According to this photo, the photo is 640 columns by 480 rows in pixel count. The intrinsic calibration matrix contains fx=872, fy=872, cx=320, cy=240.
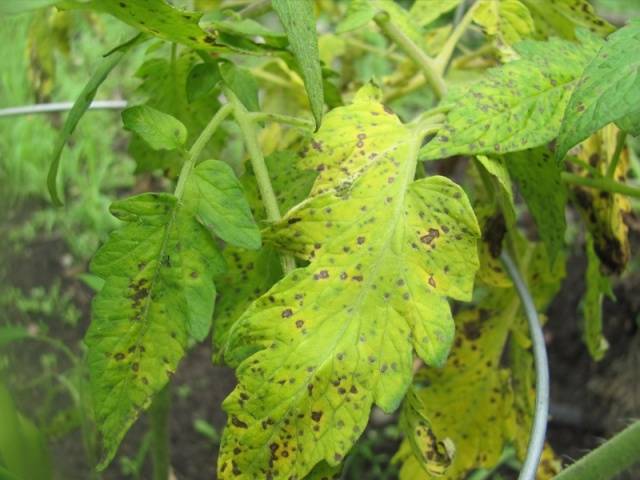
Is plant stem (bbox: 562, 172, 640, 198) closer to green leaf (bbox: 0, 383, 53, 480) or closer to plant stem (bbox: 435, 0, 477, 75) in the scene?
plant stem (bbox: 435, 0, 477, 75)

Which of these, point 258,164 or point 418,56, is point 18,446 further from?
point 418,56

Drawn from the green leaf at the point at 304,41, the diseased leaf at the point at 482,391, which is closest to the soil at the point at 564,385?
the diseased leaf at the point at 482,391

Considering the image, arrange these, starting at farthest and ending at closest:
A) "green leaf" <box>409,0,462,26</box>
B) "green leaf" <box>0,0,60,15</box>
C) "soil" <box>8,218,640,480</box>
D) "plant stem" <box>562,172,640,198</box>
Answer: "soil" <box>8,218,640,480</box> → "green leaf" <box>409,0,462,26</box> → "plant stem" <box>562,172,640,198</box> → "green leaf" <box>0,0,60,15</box>

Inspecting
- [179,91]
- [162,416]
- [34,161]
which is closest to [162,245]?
[179,91]

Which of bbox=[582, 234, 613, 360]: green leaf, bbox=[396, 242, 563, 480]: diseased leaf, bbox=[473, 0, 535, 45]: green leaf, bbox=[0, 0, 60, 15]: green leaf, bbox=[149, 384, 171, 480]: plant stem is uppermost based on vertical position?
bbox=[0, 0, 60, 15]: green leaf

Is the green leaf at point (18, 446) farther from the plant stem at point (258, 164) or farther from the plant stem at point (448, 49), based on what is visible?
the plant stem at point (448, 49)

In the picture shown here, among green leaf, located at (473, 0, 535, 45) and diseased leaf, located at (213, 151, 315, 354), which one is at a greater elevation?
green leaf, located at (473, 0, 535, 45)

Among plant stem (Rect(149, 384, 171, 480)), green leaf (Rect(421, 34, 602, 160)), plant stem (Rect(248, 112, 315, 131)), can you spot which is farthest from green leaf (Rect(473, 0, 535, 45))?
plant stem (Rect(149, 384, 171, 480))

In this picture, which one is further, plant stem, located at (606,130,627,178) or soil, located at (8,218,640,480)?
soil, located at (8,218,640,480)
